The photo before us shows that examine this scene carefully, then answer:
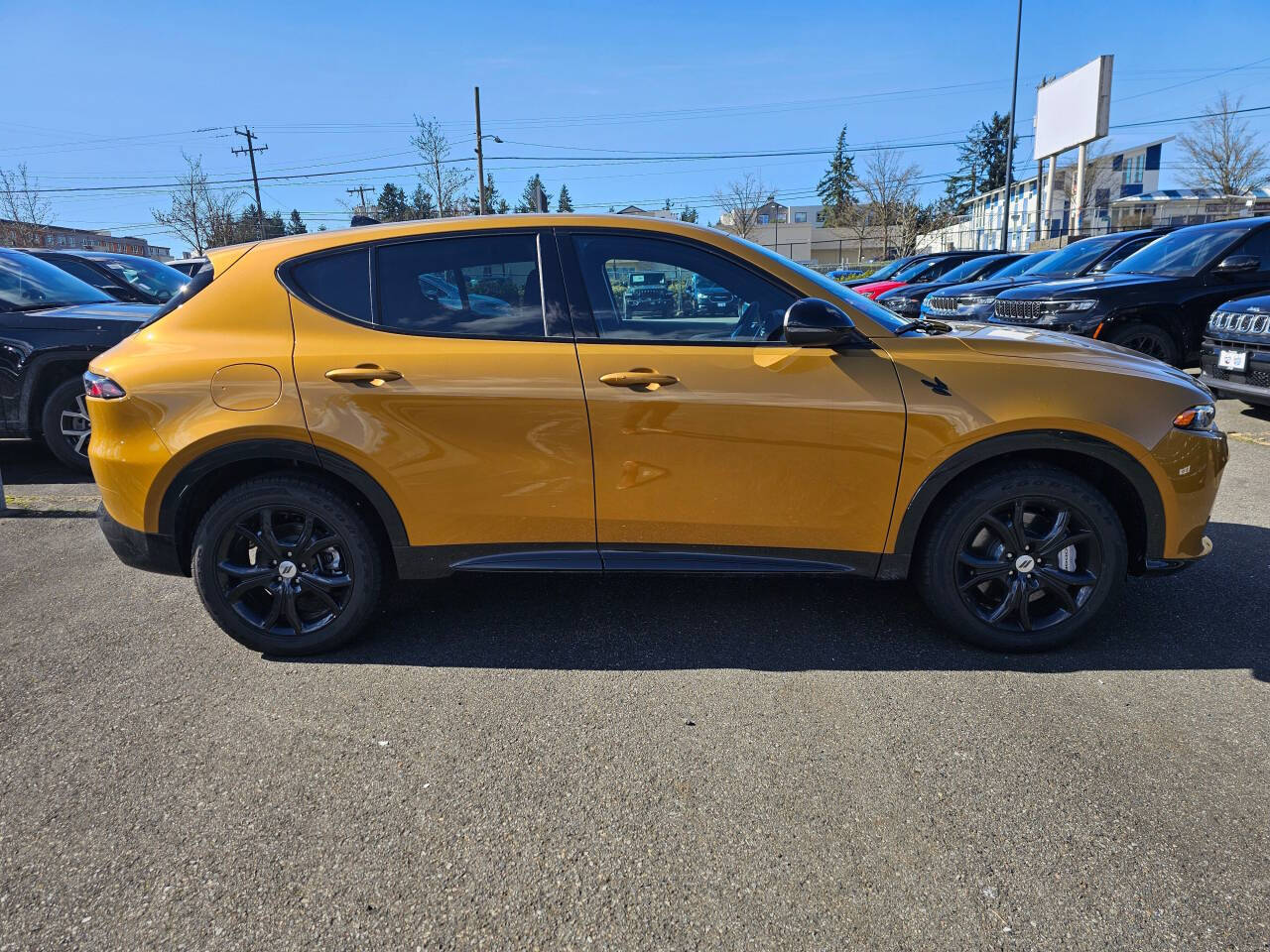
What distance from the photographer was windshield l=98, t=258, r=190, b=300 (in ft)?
36.0

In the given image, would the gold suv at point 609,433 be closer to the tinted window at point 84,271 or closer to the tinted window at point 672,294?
the tinted window at point 672,294

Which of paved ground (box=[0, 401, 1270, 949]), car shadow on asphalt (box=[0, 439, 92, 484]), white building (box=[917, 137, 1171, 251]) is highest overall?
white building (box=[917, 137, 1171, 251])

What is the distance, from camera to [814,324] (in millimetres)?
3064

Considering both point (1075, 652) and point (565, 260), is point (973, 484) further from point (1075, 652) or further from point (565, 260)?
point (565, 260)

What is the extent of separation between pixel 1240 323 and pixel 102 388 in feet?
26.6

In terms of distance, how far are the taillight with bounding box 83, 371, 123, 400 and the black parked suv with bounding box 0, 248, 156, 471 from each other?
3.10 meters

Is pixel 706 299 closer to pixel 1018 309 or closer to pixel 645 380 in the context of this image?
pixel 645 380

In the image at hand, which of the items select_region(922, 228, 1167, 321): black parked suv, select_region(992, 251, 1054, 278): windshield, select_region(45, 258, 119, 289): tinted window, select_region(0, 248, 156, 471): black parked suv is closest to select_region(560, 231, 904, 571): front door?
select_region(0, 248, 156, 471): black parked suv

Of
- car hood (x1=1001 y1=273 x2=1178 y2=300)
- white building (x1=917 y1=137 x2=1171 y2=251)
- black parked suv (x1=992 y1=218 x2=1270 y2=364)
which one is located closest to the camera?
black parked suv (x1=992 y1=218 x2=1270 y2=364)

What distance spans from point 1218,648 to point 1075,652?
59 cm

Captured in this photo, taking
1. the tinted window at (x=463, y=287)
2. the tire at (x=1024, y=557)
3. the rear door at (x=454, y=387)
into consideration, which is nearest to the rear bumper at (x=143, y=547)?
the rear door at (x=454, y=387)

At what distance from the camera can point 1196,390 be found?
3.30m

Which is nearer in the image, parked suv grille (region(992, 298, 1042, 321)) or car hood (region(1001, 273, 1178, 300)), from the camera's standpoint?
car hood (region(1001, 273, 1178, 300))

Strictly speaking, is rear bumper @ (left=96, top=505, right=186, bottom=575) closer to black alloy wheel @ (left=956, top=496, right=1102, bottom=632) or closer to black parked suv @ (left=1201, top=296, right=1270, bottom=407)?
black alloy wheel @ (left=956, top=496, right=1102, bottom=632)
